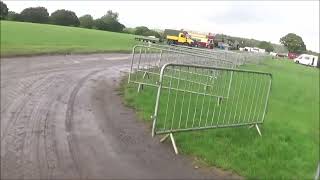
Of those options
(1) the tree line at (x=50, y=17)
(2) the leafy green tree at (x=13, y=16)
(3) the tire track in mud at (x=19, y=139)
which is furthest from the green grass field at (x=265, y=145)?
(2) the leafy green tree at (x=13, y=16)

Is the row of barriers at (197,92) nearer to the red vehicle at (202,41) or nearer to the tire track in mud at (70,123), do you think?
the tire track in mud at (70,123)

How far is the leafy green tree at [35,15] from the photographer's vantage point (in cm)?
514

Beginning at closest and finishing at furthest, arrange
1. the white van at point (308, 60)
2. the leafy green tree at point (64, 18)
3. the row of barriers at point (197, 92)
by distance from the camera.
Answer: the leafy green tree at point (64, 18)
the row of barriers at point (197, 92)
the white van at point (308, 60)

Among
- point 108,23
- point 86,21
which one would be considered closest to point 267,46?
point 108,23

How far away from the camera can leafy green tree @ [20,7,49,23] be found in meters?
5.14

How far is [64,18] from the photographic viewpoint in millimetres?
5512

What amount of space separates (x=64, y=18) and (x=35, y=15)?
0.34 m

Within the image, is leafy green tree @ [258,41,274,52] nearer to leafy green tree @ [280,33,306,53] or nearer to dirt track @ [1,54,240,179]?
leafy green tree @ [280,33,306,53]

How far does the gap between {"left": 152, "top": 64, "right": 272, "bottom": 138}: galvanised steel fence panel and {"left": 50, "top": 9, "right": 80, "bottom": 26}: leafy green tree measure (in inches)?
114

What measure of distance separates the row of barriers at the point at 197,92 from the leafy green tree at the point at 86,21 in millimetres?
2122

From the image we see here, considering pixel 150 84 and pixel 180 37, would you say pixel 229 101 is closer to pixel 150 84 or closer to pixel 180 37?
pixel 150 84

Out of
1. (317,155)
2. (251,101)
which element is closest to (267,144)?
(317,155)

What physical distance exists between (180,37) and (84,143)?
1971 inches

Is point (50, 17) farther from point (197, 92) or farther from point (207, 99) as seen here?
point (207, 99)
